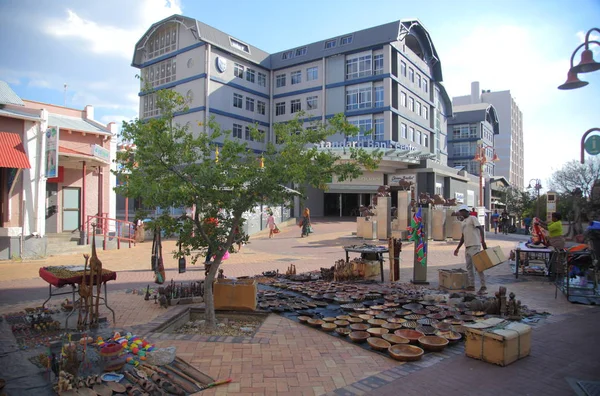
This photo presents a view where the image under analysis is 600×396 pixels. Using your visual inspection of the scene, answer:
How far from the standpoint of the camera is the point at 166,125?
19.2ft

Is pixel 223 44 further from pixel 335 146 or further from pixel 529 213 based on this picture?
pixel 529 213

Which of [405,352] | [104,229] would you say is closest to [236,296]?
[405,352]

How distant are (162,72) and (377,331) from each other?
140ft

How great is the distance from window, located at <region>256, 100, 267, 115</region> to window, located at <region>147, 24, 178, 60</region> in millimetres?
10238

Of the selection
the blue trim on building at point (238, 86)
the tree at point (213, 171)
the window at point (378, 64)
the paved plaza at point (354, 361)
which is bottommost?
the paved plaza at point (354, 361)

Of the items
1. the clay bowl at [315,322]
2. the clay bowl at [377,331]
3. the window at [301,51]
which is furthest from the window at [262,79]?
the clay bowl at [377,331]

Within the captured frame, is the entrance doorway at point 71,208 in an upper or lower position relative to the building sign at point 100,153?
lower

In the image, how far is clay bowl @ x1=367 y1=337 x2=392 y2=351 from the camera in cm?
521

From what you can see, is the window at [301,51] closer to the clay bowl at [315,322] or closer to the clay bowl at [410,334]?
the clay bowl at [315,322]

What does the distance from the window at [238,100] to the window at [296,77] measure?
20.7 feet

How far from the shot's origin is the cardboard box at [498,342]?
15.4 feet

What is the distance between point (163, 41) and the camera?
42344 mm

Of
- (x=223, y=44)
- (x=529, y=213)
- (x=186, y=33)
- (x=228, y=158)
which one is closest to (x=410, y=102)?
(x=529, y=213)

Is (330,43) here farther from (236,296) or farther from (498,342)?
(498,342)
